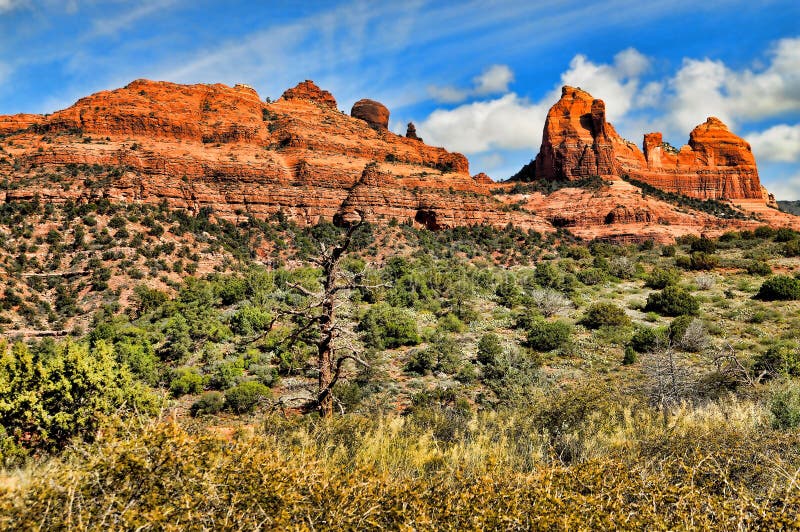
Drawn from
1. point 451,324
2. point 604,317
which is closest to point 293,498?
point 451,324

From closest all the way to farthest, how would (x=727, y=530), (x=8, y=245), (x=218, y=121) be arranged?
(x=727, y=530) → (x=8, y=245) → (x=218, y=121)

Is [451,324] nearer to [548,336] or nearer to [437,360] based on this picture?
[437,360]

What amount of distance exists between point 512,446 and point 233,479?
5353 millimetres

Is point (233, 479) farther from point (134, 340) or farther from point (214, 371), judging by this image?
point (134, 340)

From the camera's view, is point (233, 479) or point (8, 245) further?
point (8, 245)

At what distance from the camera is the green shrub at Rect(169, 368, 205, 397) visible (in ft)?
53.3

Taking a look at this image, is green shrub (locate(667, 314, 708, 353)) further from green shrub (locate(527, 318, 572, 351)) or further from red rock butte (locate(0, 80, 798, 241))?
red rock butte (locate(0, 80, 798, 241))

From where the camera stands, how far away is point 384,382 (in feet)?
55.1

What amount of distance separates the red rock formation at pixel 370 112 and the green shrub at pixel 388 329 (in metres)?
61.0

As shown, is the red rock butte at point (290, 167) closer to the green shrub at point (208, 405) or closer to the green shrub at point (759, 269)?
the green shrub at point (759, 269)

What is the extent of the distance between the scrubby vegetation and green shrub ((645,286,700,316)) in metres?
0.12

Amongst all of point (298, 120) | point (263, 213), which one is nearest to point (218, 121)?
point (298, 120)

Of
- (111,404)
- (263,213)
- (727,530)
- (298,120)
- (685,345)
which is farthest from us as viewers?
(298,120)

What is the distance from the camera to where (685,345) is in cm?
1889
